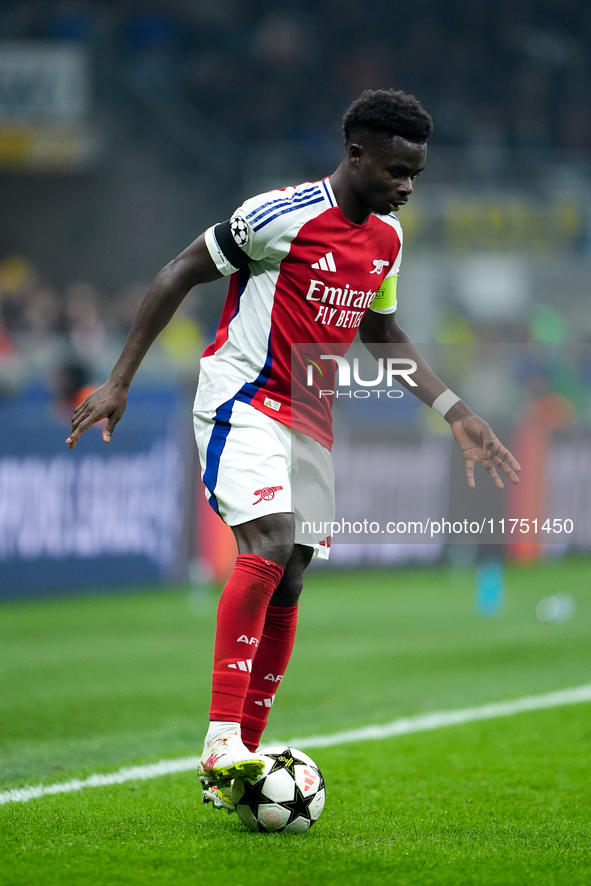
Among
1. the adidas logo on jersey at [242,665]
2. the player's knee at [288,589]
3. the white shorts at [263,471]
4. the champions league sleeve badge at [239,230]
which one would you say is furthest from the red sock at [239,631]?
the champions league sleeve badge at [239,230]

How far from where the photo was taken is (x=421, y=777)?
4480mm

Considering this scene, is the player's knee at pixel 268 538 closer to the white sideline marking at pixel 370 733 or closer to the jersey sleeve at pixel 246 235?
the jersey sleeve at pixel 246 235

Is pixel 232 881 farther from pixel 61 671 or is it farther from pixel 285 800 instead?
pixel 61 671

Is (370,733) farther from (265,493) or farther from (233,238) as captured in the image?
(233,238)

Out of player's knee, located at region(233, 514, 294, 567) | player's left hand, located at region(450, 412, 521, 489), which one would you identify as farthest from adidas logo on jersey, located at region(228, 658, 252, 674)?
player's left hand, located at region(450, 412, 521, 489)

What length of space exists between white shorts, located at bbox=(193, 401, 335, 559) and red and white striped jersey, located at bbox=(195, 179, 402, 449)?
0.14 ft

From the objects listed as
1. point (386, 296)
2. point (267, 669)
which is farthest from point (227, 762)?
point (386, 296)

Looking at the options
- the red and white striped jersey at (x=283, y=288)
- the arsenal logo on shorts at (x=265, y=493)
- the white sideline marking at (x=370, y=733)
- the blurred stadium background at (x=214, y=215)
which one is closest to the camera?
the arsenal logo on shorts at (x=265, y=493)

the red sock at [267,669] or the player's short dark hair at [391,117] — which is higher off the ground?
the player's short dark hair at [391,117]

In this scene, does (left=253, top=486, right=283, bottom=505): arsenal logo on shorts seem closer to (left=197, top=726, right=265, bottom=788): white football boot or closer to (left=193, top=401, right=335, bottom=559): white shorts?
(left=193, top=401, right=335, bottom=559): white shorts

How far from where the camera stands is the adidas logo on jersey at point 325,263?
3.68m

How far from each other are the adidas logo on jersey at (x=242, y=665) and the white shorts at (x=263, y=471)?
39 centimetres

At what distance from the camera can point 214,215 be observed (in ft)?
59.6

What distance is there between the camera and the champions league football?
137 inches
